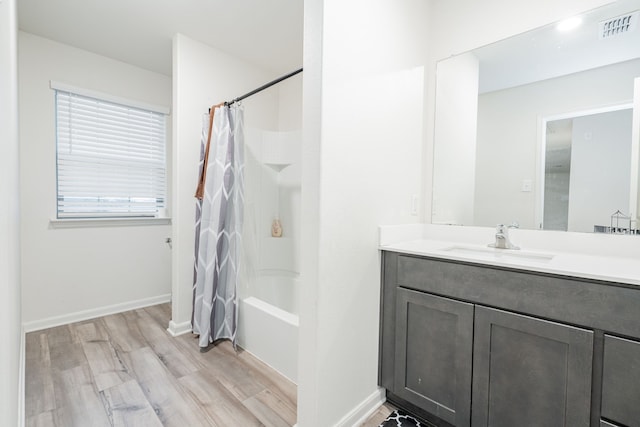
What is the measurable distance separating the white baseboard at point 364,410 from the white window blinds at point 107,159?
269 centimetres

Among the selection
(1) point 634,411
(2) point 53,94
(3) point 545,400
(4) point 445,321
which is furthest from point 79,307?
(1) point 634,411

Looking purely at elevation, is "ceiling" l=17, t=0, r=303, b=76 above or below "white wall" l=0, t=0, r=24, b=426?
above

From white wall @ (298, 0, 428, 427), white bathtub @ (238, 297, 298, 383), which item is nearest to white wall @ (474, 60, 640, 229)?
white wall @ (298, 0, 428, 427)

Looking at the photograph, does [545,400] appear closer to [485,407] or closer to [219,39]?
[485,407]

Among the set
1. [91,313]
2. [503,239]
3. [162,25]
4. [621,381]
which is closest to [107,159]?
[162,25]

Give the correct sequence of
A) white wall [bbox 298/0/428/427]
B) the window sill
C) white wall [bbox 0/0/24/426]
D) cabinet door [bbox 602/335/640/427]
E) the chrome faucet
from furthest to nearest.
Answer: the window sill
the chrome faucet
white wall [bbox 298/0/428/427]
cabinet door [bbox 602/335/640/427]
white wall [bbox 0/0/24/426]

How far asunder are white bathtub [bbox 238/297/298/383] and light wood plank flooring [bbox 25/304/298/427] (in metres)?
0.06

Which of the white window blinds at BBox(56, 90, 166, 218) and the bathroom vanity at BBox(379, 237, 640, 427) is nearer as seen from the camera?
the bathroom vanity at BBox(379, 237, 640, 427)

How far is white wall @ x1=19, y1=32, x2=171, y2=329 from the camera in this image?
7.61 feet

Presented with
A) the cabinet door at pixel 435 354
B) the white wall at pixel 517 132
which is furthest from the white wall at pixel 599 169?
the cabinet door at pixel 435 354

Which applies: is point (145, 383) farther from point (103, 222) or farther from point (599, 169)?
point (599, 169)

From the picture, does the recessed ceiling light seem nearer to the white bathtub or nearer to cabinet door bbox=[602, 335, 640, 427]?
cabinet door bbox=[602, 335, 640, 427]

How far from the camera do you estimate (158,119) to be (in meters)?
3.01

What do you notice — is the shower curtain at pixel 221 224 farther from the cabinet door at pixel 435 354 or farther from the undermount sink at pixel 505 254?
the undermount sink at pixel 505 254
